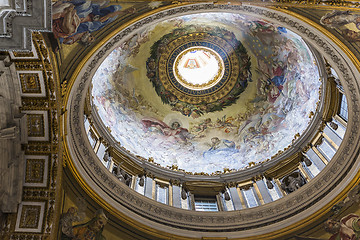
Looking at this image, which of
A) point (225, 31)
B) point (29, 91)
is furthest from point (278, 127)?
point (29, 91)

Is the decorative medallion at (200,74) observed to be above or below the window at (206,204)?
above

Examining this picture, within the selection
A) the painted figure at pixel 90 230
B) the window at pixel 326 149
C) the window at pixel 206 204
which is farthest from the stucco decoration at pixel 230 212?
the window at pixel 206 204

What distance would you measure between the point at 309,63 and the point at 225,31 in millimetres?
5379

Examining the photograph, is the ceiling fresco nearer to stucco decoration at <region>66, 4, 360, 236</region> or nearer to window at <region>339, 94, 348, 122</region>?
window at <region>339, 94, 348, 122</region>

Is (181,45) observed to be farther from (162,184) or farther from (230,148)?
(162,184)

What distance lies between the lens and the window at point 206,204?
639 inches

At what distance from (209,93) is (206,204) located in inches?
325

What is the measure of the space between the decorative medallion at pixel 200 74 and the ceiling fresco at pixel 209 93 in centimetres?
7

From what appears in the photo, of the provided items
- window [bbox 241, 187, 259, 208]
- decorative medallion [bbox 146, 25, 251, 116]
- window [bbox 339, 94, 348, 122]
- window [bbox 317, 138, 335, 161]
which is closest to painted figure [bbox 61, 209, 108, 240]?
window [bbox 241, 187, 259, 208]

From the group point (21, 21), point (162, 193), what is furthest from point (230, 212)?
point (21, 21)

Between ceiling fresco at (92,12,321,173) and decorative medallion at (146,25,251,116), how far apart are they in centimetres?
7

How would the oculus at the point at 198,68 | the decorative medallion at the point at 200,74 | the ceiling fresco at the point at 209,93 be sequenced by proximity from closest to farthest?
the ceiling fresco at the point at 209,93 → the decorative medallion at the point at 200,74 → the oculus at the point at 198,68

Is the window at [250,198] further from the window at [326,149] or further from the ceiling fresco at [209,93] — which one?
the window at [326,149]

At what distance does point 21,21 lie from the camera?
6.32 meters
